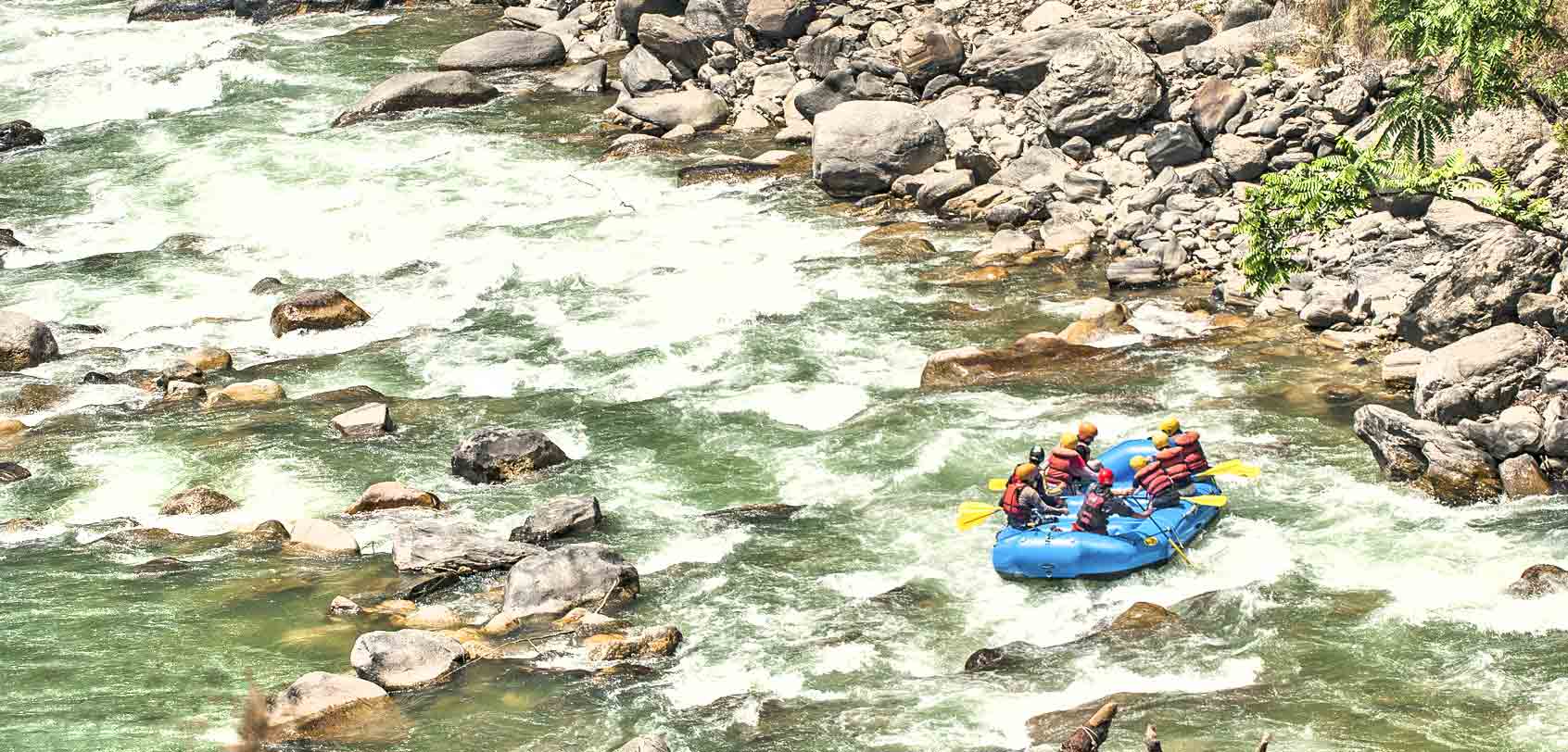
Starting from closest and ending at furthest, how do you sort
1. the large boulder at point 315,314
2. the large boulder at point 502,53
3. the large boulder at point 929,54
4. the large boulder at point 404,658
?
the large boulder at point 404,658 < the large boulder at point 315,314 < the large boulder at point 929,54 < the large boulder at point 502,53

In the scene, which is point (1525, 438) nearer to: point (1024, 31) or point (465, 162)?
point (1024, 31)

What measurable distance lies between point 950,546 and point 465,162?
12.8m

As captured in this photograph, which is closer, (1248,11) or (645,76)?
(1248,11)

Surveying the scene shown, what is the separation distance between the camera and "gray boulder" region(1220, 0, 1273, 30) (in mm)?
21016

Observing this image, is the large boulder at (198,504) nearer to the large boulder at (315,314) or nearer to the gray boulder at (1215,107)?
the large boulder at (315,314)

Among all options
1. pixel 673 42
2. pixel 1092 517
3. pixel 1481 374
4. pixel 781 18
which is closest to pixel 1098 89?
pixel 781 18

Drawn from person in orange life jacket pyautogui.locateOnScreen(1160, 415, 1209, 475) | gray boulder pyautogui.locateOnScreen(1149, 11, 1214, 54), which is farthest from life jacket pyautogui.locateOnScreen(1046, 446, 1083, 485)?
gray boulder pyautogui.locateOnScreen(1149, 11, 1214, 54)

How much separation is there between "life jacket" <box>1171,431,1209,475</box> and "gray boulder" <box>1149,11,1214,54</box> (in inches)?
383

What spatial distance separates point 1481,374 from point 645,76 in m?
15.0

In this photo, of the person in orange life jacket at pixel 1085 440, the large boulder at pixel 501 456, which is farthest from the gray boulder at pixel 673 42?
the person in orange life jacket at pixel 1085 440

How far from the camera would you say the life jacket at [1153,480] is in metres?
12.4

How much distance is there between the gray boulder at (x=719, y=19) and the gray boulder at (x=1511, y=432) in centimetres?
1542

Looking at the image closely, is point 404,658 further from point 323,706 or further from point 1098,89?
point 1098,89

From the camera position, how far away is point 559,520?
13094 mm
